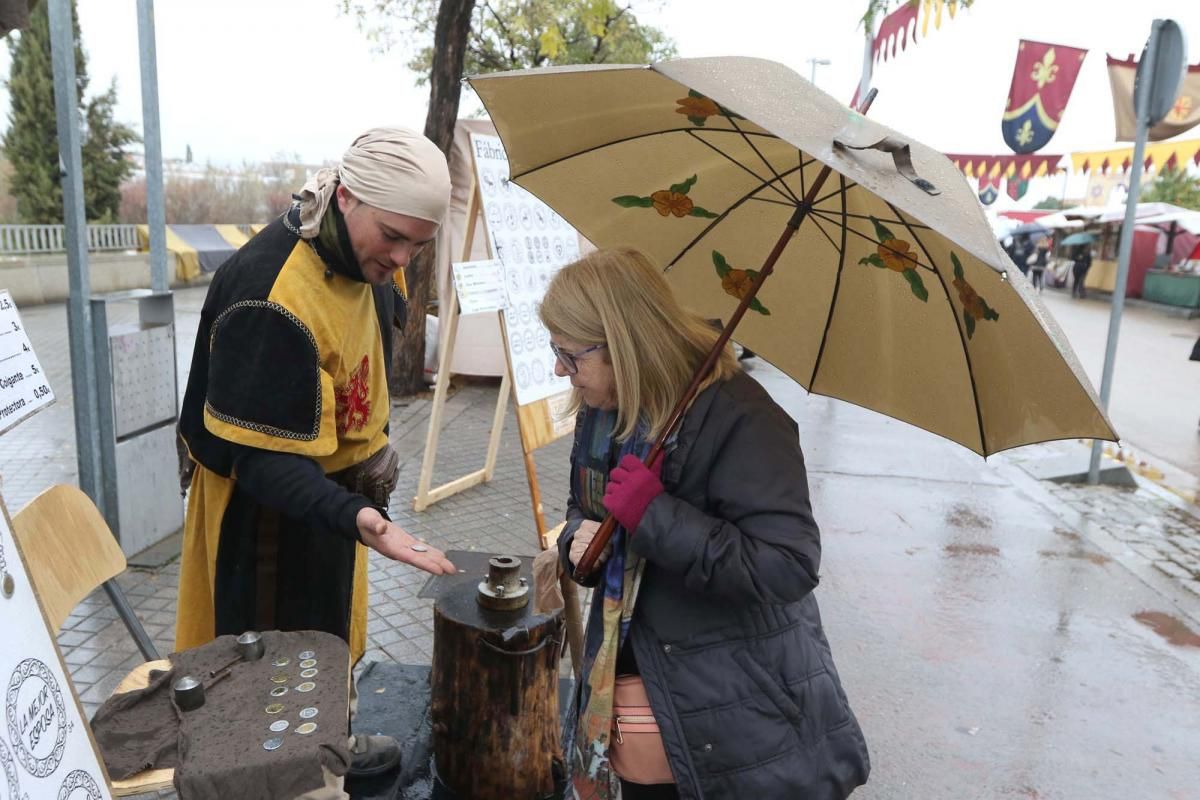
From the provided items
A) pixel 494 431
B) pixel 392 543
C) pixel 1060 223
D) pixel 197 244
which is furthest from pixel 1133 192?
pixel 1060 223

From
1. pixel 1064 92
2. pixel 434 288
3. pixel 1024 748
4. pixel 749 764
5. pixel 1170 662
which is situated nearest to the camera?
pixel 749 764

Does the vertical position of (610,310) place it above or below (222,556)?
above

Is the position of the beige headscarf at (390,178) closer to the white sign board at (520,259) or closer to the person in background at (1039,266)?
the white sign board at (520,259)

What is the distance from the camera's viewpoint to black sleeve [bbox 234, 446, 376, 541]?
1892mm

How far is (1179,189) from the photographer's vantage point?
37.6 m

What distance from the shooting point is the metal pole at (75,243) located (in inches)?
143

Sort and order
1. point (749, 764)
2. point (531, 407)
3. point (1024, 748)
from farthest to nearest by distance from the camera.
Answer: point (531, 407)
point (1024, 748)
point (749, 764)

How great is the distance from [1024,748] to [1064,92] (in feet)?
23.2

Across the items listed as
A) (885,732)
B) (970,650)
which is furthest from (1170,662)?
(885,732)

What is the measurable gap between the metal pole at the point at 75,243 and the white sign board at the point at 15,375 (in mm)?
1216

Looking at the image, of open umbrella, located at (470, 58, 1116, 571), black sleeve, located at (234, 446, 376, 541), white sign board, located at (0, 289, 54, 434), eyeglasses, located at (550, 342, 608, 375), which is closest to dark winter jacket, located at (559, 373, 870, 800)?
eyeglasses, located at (550, 342, 608, 375)

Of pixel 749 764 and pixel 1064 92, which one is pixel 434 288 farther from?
pixel 749 764

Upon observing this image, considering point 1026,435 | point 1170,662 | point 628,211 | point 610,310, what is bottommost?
point 1170,662

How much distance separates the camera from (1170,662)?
404 cm
